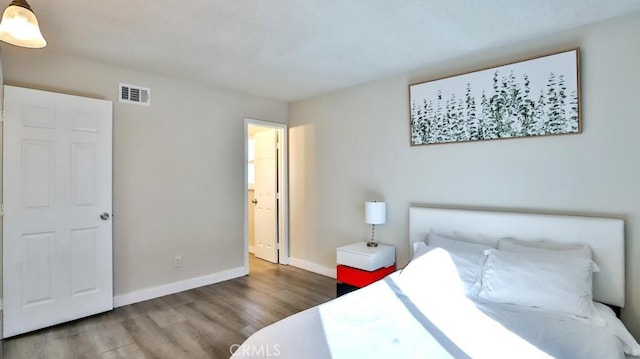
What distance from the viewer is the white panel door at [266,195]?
498 centimetres

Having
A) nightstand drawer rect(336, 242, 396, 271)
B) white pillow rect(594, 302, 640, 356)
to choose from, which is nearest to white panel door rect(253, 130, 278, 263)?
nightstand drawer rect(336, 242, 396, 271)

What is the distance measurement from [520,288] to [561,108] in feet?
4.81

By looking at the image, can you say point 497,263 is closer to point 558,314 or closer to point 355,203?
point 558,314

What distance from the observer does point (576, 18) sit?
7.74ft

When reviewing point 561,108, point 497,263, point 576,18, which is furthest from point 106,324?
point 576,18

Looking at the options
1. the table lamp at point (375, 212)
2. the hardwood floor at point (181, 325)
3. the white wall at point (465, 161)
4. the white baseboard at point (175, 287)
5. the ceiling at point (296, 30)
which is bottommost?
the hardwood floor at point (181, 325)

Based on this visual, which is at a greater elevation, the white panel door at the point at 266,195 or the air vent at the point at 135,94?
the air vent at the point at 135,94

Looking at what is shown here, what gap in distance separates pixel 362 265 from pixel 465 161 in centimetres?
147

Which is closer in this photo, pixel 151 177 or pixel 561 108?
pixel 561 108

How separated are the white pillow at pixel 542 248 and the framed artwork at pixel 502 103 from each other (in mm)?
893

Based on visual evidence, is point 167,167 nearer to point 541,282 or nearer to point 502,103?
point 502,103

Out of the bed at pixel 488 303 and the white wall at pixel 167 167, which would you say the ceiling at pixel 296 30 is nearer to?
the white wall at pixel 167 167

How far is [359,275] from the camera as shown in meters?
3.37

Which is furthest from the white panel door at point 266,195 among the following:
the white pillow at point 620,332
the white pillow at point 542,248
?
the white pillow at point 620,332
